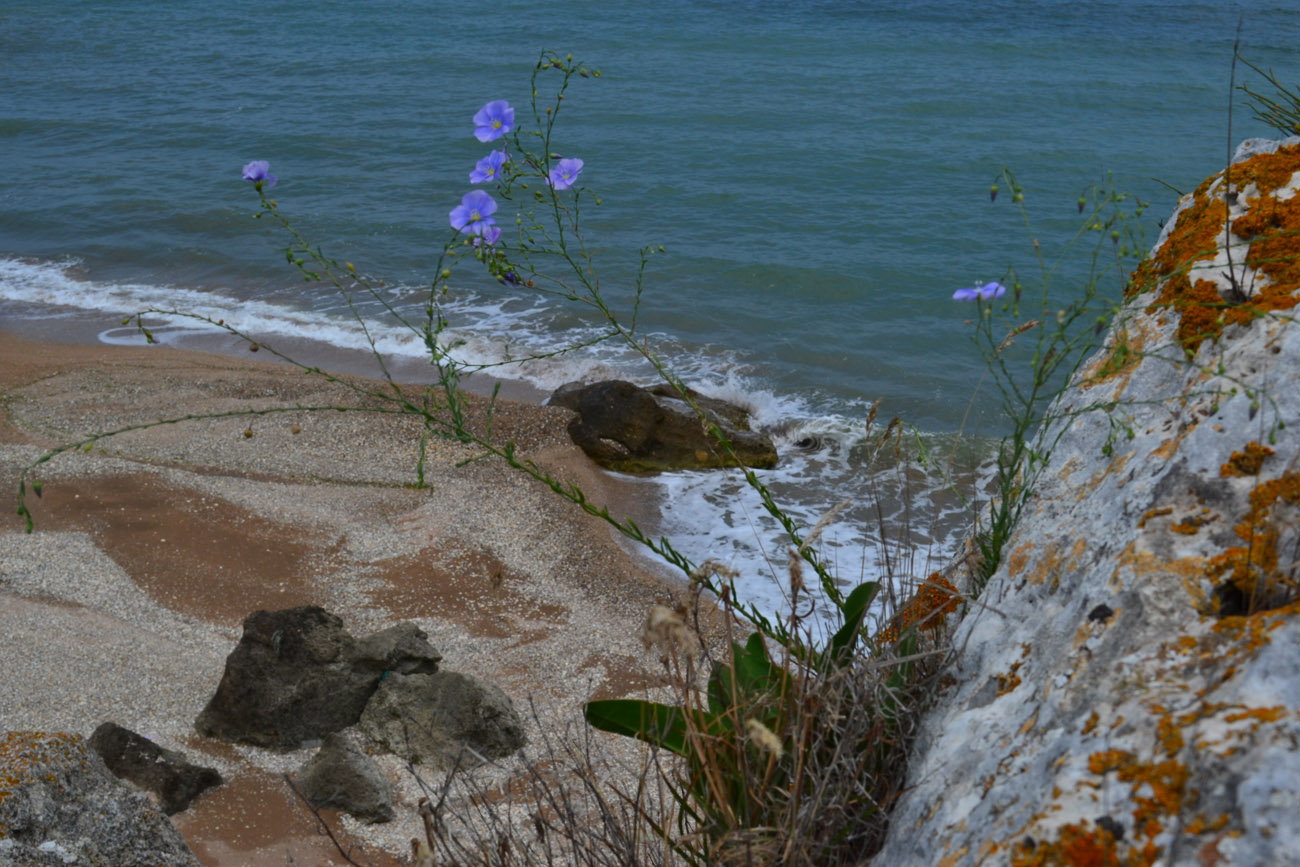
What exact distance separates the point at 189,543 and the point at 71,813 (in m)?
3.27

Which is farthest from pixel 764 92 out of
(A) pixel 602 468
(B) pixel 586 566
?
(B) pixel 586 566

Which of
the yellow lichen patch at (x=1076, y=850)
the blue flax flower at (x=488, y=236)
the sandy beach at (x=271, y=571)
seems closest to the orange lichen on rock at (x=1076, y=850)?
the yellow lichen patch at (x=1076, y=850)

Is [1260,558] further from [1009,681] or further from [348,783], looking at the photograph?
[348,783]

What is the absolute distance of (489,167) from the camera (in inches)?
90.9

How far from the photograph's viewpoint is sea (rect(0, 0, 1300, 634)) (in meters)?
8.16

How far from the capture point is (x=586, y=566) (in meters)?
5.43

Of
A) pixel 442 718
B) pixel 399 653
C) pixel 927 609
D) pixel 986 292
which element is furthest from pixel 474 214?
pixel 399 653

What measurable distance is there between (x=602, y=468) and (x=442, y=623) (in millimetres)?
2333

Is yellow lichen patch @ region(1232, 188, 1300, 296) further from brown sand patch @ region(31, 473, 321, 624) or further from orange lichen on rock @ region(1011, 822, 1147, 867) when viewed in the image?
brown sand patch @ region(31, 473, 321, 624)

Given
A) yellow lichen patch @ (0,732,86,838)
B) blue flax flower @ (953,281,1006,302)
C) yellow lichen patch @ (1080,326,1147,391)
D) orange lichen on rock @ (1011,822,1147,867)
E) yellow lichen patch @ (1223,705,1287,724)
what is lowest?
yellow lichen patch @ (0,732,86,838)

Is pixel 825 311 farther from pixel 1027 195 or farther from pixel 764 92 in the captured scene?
pixel 764 92

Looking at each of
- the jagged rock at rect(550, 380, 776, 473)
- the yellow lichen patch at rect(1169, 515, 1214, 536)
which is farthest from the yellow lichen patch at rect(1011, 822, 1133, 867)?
the jagged rock at rect(550, 380, 776, 473)

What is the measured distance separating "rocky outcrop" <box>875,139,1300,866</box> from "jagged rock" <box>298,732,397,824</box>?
7.42 ft

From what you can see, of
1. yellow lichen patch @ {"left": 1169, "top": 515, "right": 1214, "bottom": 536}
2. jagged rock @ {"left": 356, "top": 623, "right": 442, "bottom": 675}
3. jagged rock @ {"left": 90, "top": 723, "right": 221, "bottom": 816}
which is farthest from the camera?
jagged rock @ {"left": 356, "top": 623, "right": 442, "bottom": 675}
